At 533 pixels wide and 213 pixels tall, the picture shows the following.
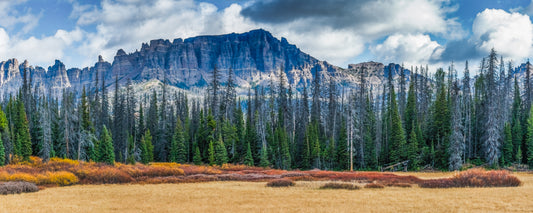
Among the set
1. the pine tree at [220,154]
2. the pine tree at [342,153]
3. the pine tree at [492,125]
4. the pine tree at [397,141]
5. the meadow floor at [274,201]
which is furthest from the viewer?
the pine tree at [342,153]

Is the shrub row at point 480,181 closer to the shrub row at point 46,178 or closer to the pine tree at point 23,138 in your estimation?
the shrub row at point 46,178

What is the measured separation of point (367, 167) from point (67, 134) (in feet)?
155

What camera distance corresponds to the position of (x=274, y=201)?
18.4 meters

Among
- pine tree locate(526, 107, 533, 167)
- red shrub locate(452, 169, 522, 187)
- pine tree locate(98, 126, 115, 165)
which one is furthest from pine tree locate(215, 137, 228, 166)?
pine tree locate(526, 107, 533, 167)

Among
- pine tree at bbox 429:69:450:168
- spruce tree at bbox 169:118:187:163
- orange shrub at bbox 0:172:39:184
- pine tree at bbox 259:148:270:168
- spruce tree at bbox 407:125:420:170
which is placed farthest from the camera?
spruce tree at bbox 169:118:187:163

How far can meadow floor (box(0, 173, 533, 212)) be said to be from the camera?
16.2 m

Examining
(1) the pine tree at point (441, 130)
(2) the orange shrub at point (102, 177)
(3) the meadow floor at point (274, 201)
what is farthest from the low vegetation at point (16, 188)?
(1) the pine tree at point (441, 130)

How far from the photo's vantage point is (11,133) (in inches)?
2194

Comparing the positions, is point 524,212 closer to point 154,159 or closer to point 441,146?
point 441,146

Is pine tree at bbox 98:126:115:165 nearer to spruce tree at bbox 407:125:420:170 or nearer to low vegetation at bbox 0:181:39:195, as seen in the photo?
low vegetation at bbox 0:181:39:195

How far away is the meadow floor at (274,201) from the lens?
53.3 ft

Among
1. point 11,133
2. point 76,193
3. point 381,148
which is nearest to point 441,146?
point 381,148

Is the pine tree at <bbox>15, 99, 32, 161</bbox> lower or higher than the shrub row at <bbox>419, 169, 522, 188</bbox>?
higher

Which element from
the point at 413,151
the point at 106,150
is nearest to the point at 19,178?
the point at 106,150
